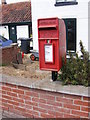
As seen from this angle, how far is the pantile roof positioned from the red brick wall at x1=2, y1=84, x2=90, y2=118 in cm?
1162

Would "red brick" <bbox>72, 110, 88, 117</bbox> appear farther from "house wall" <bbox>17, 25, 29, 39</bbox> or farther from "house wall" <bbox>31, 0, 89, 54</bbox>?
"house wall" <bbox>17, 25, 29, 39</bbox>

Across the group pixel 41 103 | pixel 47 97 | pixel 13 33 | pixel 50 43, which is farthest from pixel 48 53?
pixel 13 33

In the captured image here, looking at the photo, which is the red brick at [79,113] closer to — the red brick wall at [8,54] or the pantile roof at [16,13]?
the red brick wall at [8,54]

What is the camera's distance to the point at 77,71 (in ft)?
7.43

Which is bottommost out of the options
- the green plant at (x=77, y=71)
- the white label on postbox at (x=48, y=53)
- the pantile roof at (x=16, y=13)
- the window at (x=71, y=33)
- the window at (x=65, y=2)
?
the green plant at (x=77, y=71)

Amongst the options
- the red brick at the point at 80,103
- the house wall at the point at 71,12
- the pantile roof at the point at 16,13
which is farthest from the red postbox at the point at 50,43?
the pantile roof at the point at 16,13

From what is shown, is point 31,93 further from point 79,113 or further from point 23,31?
point 23,31

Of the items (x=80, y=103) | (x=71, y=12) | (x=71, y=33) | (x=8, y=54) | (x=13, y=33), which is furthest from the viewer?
(x=13, y=33)

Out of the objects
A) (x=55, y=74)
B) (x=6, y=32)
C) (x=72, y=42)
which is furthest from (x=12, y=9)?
(x=55, y=74)

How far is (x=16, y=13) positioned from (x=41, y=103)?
47.1 feet

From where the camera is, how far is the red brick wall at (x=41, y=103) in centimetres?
210

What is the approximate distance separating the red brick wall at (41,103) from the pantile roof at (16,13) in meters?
11.6

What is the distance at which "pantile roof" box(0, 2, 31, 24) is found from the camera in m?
14.4

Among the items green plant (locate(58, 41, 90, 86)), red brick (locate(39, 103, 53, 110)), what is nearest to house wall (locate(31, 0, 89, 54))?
green plant (locate(58, 41, 90, 86))
